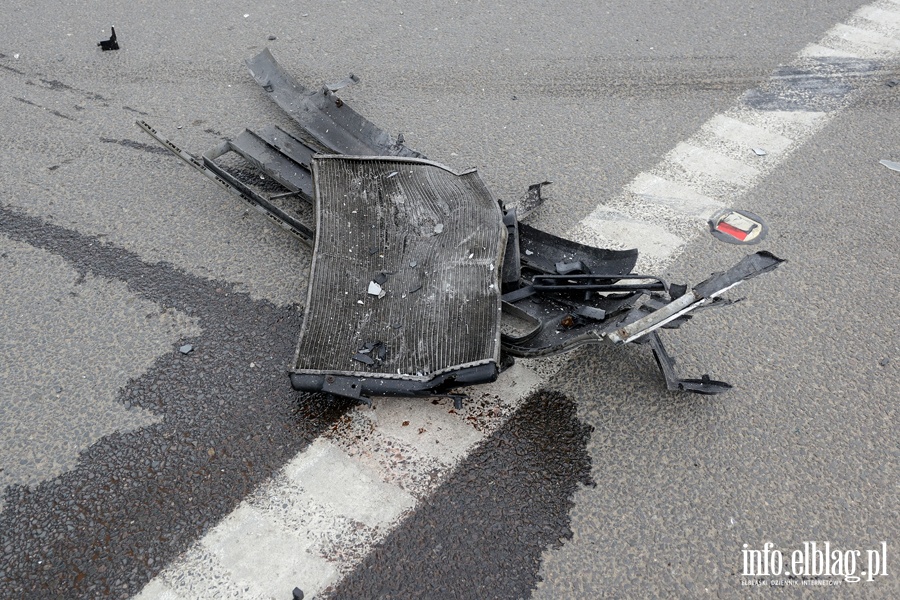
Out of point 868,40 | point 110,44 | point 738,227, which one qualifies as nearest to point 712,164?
point 738,227

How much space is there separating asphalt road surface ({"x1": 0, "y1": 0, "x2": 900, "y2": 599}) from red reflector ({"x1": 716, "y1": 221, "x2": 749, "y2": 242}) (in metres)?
0.13

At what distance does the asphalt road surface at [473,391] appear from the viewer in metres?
2.62

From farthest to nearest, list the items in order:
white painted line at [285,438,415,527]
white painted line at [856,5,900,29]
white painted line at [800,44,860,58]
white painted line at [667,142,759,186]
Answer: white painted line at [856,5,900,29], white painted line at [800,44,860,58], white painted line at [667,142,759,186], white painted line at [285,438,415,527]

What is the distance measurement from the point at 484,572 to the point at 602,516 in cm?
52

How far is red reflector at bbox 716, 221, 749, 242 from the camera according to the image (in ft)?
13.1

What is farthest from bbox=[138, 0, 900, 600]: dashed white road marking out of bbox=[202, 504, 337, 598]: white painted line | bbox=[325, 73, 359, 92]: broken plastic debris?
bbox=[325, 73, 359, 92]: broken plastic debris

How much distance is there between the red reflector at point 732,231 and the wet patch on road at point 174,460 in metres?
2.39

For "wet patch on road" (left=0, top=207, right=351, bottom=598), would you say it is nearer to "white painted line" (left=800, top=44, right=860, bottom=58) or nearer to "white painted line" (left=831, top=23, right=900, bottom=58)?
"white painted line" (left=800, top=44, right=860, bottom=58)

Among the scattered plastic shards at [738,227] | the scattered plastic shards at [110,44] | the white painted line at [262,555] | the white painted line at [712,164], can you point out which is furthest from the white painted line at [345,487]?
the scattered plastic shards at [110,44]

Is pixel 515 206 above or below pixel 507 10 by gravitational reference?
below

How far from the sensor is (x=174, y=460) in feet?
9.54

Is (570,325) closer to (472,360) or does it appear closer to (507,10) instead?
(472,360)

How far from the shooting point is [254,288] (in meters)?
3.70

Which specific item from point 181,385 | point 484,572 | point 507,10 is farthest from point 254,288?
point 507,10
